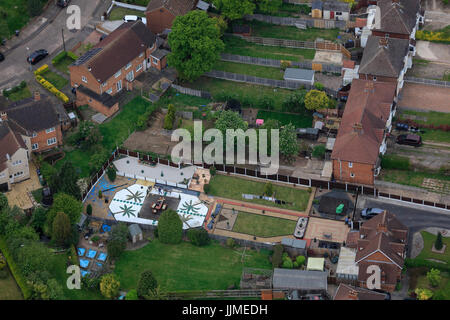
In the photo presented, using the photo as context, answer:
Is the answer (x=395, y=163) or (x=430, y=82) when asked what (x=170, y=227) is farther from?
(x=430, y=82)

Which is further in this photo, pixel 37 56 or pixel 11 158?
pixel 37 56

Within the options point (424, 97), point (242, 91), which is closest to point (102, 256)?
point (242, 91)

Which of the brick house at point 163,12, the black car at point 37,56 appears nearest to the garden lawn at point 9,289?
the black car at point 37,56

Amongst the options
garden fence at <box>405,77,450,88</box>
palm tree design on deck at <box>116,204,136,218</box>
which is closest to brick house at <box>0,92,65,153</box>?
palm tree design on deck at <box>116,204,136,218</box>

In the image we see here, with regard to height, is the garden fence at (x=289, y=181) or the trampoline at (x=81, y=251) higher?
the garden fence at (x=289, y=181)

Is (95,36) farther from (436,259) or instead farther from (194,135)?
(436,259)

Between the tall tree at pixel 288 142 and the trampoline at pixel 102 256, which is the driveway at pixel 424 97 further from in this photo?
the trampoline at pixel 102 256
